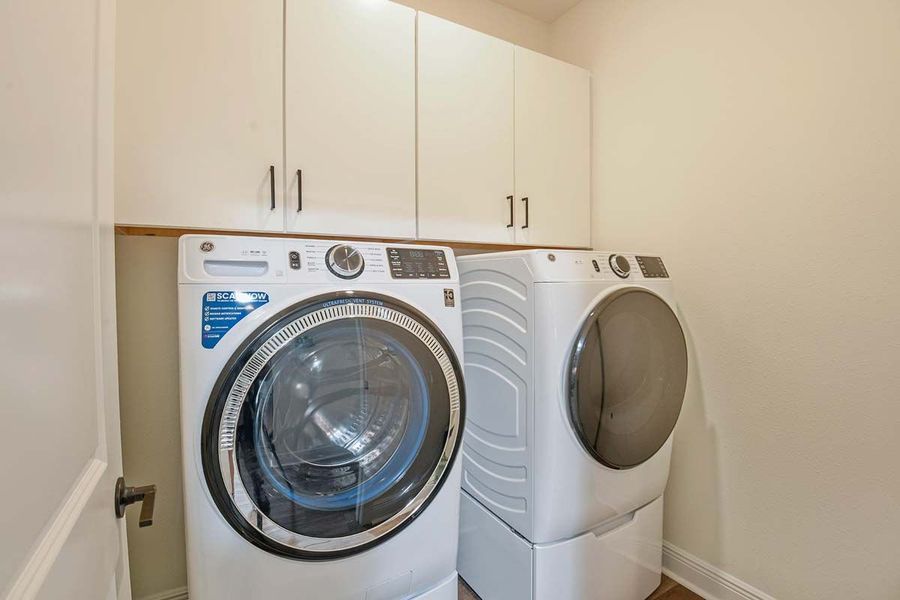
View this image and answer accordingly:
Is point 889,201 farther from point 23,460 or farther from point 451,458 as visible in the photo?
point 23,460

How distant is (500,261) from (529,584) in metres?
0.98

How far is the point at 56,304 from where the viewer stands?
1.40 feet

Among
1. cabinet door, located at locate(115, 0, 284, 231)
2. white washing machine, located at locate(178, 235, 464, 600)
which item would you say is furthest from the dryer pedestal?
cabinet door, located at locate(115, 0, 284, 231)

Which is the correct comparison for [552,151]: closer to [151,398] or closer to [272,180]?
[272,180]

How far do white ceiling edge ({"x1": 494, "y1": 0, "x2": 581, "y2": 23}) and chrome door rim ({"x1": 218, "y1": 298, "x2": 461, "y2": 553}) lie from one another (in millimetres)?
1780

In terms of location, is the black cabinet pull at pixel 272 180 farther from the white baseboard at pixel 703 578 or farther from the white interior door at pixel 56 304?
the white baseboard at pixel 703 578

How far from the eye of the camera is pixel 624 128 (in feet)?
5.73

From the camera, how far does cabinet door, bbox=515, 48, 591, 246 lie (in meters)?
1.65

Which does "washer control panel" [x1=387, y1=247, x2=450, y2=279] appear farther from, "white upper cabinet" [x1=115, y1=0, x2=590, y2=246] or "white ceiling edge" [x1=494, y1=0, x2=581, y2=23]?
"white ceiling edge" [x1=494, y1=0, x2=581, y2=23]

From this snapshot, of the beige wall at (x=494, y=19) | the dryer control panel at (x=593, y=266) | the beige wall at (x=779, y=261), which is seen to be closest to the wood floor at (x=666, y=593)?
the beige wall at (x=779, y=261)

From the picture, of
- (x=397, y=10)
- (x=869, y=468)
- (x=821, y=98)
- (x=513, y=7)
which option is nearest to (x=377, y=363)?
(x=397, y=10)

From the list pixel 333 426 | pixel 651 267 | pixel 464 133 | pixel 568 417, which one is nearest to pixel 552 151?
pixel 464 133

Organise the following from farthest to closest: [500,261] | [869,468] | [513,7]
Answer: [513,7] < [500,261] < [869,468]

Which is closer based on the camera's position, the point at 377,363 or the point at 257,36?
the point at 377,363
